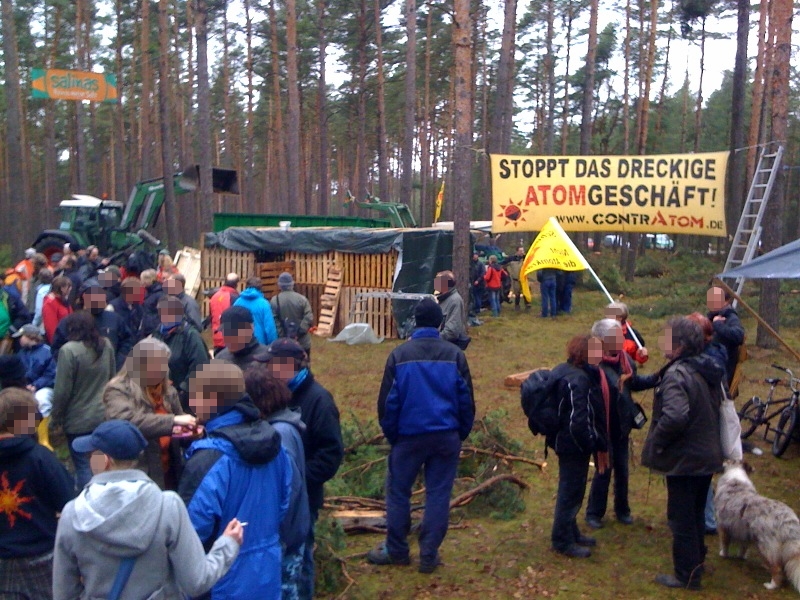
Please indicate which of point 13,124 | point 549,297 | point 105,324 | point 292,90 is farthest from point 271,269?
point 292,90

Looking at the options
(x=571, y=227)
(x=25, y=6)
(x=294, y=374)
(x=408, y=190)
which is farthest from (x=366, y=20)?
(x=294, y=374)

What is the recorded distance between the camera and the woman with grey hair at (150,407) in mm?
4387

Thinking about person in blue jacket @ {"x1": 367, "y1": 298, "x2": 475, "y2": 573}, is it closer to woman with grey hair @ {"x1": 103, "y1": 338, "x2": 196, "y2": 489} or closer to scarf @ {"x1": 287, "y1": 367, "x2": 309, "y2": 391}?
scarf @ {"x1": 287, "y1": 367, "x2": 309, "y2": 391}

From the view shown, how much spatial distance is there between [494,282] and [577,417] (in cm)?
1365

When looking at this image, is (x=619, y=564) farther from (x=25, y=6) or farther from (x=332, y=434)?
(x=25, y=6)

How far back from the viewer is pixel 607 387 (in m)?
5.70

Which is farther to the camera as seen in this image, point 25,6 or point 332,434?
point 25,6

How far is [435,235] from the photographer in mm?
16766

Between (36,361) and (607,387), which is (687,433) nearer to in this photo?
(607,387)

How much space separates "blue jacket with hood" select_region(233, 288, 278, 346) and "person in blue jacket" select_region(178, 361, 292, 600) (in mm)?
4778

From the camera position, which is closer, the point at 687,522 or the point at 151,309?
the point at 687,522

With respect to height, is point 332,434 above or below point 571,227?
below

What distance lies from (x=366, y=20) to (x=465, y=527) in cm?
2966

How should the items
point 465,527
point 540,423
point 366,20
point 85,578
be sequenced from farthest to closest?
point 366,20 → point 465,527 → point 540,423 → point 85,578
